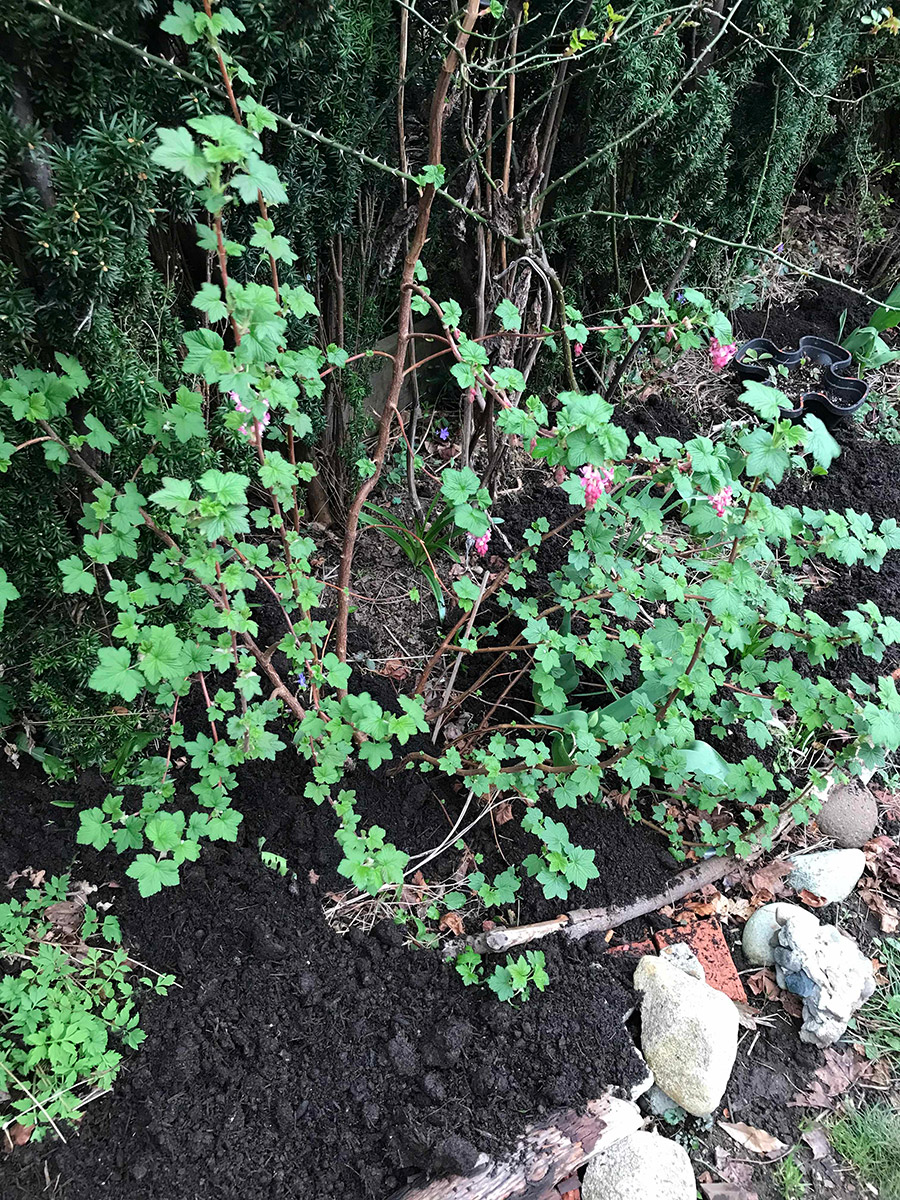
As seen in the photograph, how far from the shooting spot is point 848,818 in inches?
91.5

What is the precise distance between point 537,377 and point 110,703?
6.36ft

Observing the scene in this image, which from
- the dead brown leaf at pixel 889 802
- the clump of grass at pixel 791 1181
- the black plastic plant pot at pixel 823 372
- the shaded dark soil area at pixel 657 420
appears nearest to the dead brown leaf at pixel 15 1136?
the clump of grass at pixel 791 1181

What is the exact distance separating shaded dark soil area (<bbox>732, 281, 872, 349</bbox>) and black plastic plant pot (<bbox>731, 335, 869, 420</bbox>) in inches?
3.5

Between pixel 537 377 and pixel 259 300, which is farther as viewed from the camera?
pixel 537 377

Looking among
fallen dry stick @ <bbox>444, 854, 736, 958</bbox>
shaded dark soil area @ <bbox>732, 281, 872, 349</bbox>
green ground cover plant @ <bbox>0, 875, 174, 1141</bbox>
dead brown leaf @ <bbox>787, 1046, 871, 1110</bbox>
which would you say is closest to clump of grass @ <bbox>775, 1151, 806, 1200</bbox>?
dead brown leaf @ <bbox>787, 1046, 871, 1110</bbox>

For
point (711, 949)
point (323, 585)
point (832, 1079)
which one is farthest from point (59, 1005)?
point (832, 1079)

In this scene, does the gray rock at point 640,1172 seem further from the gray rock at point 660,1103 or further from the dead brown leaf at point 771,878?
the dead brown leaf at point 771,878

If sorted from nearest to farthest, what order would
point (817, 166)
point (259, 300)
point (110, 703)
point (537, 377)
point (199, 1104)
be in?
point (259, 300) → point (199, 1104) → point (110, 703) → point (537, 377) → point (817, 166)

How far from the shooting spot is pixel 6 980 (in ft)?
5.11

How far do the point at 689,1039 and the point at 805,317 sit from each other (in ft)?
11.8

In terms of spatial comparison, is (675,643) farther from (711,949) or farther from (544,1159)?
(544,1159)

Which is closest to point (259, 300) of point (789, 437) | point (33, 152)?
point (33, 152)

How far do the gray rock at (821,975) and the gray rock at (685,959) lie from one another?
0.21 m

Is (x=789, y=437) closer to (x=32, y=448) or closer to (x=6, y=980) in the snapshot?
(x=32, y=448)
